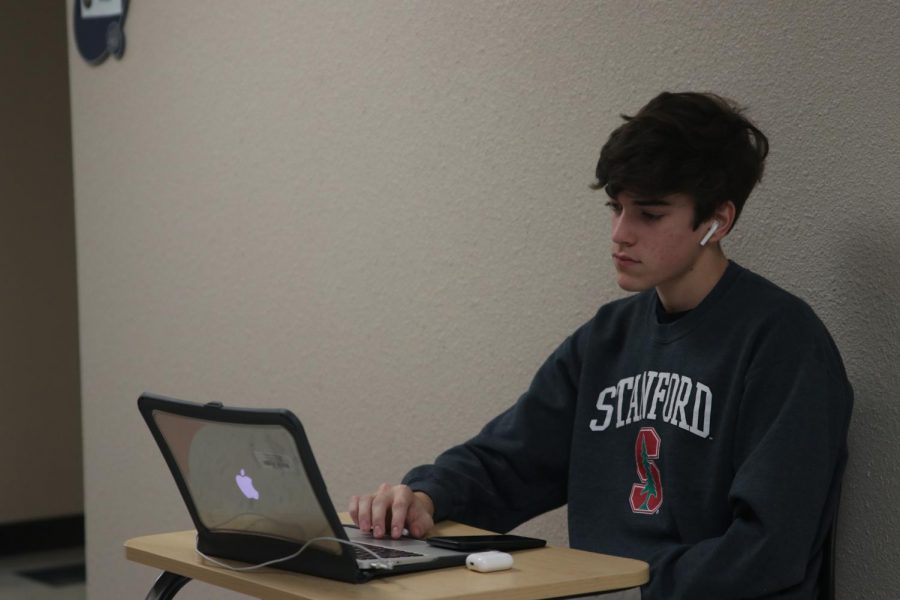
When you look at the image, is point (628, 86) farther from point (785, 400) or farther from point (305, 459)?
point (305, 459)

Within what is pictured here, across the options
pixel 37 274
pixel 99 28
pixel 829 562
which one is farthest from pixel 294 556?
pixel 37 274

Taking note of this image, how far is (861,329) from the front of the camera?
6.03 feet

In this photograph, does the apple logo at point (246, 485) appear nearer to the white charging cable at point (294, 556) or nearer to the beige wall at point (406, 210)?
the white charging cable at point (294, 556)

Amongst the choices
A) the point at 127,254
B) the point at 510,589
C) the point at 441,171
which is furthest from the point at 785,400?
the point at 127,254

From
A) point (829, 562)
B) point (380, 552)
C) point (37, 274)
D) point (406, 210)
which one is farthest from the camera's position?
point (37, 274)

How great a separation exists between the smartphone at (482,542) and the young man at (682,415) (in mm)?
96

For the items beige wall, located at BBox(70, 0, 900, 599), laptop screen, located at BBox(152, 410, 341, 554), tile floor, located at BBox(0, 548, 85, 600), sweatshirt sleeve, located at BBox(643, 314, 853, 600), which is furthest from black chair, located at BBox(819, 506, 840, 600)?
tile floor, located at BBox(0, 548, 85, 600)

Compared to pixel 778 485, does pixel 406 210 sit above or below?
above

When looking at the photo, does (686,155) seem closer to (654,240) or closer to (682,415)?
(654,240)

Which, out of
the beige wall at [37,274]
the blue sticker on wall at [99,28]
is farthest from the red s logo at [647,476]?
the beige wall at [37,274]

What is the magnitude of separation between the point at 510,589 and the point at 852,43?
3.22ft

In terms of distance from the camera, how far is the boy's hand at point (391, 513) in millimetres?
1726

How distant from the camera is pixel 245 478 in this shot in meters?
1.51

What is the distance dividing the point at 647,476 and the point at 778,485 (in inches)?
11.6
